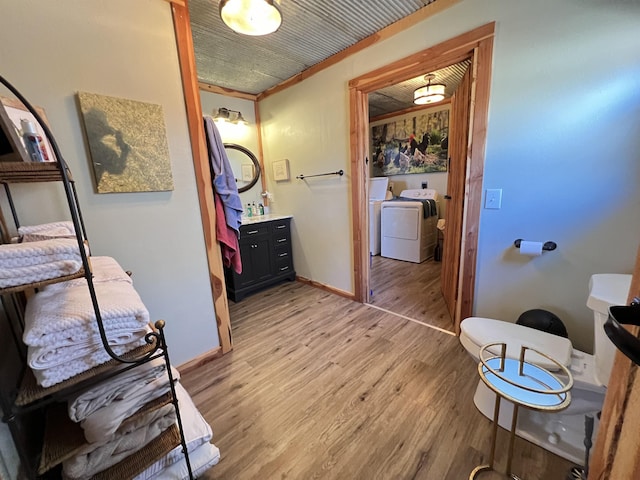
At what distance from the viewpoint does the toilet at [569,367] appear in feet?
3.46

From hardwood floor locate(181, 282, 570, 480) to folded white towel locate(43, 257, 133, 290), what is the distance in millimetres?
943

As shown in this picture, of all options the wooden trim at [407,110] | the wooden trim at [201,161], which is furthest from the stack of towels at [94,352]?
the wooden trim at [407,110]

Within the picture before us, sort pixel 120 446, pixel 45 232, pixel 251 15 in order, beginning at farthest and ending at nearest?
1. pixel 251 15
2. pixel 45 232
3. pixel 120 446

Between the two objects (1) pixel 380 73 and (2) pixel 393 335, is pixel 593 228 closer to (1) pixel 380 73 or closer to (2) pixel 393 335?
(2) pixel 393 335

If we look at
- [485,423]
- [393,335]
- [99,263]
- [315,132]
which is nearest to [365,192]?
[315,132]

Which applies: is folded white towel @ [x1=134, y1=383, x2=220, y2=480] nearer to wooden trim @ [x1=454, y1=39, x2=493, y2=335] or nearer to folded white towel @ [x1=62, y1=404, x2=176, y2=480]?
folded white towel @ [x1=62, y1=404, x2=176, y2=480]

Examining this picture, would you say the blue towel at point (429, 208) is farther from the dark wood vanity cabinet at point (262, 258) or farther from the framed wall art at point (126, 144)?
the framed wall art at point (126, 144)

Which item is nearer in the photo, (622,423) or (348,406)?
(622,423)

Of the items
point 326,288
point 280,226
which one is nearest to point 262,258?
point 280,226

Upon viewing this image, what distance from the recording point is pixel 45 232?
1.06 metres

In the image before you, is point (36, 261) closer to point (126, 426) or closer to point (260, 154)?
point (126, 426)

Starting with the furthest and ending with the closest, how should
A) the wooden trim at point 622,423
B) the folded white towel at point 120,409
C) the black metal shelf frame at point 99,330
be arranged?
the folded white towel at point 120,409 → the black metal shelf frame at point 99,330 → the wooden trim at point 622,423

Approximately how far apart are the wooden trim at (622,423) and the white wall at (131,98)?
1.90 metres

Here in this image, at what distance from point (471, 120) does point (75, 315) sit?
2200 millimetres
